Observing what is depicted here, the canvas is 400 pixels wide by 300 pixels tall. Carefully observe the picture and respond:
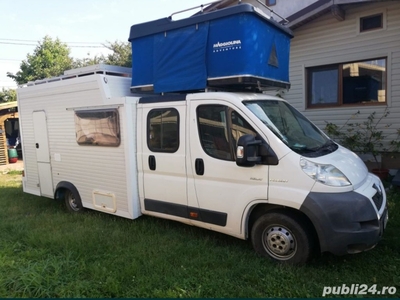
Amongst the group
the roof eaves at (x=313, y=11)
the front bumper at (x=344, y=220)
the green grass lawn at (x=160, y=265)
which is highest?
the roof eaves at (x=313, y=11)

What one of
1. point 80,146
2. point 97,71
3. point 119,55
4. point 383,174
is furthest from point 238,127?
point 119,55

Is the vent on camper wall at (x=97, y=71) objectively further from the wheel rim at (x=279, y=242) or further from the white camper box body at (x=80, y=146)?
the wheel rim at (x=279, y=242)

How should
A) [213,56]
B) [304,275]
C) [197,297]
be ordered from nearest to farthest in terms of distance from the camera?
[197,297]
[304,275]
[213,56]

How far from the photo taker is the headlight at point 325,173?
3.43 m

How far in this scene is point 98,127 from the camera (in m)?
5.23

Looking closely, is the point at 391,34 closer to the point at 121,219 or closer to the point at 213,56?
the point at 213,56

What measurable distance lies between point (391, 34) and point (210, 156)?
618cm

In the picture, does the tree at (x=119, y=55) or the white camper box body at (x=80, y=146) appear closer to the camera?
the white camper box body at (x=80, y=146)

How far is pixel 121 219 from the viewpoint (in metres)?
5.52

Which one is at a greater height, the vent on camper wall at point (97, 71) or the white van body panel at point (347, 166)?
the vent on camper wall at point (97, 71)

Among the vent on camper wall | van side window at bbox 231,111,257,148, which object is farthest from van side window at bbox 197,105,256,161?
the vent on camper wall

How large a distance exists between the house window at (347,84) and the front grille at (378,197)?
489 cm

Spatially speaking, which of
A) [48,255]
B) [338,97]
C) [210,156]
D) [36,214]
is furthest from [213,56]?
[338,97]

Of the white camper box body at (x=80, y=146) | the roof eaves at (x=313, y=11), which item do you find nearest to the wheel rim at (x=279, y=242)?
the white camper box body at (x=80, y=146)
